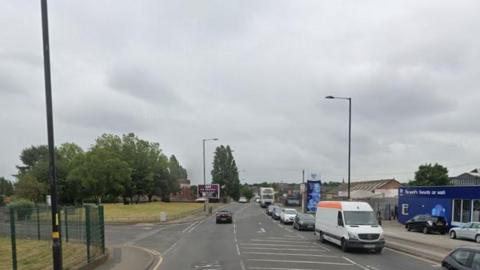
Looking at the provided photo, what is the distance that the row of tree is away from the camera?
9838cm

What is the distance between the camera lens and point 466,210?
135 ft

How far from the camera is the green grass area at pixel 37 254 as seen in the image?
1725 cm

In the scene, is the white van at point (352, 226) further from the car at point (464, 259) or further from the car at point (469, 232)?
the car at point (464, 259)

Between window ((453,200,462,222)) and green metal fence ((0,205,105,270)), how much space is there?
102 ft

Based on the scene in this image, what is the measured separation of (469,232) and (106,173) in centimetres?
7663

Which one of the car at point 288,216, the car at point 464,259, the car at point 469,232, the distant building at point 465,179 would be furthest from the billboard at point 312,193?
the car at point 464,259

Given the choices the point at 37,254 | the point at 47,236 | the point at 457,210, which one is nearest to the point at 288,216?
the point at 457,210

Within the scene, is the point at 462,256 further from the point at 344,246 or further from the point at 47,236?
the point at 47,236

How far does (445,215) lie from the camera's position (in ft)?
146

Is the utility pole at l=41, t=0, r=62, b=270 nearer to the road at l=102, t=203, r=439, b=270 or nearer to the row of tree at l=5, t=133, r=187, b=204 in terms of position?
the road at l=102, t=203, r=439, b=270

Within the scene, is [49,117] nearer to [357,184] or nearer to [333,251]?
[333,251]

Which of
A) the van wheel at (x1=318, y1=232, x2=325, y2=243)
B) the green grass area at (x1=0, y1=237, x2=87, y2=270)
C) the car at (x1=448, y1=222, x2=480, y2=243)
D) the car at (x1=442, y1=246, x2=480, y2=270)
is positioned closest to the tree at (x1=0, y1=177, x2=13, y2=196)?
the van wheel at (x1=318, y1=232, x2=325, y2=243)

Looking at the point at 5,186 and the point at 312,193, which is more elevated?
the point at 312,193

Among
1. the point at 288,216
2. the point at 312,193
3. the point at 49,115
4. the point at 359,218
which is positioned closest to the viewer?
the point at 49,115
